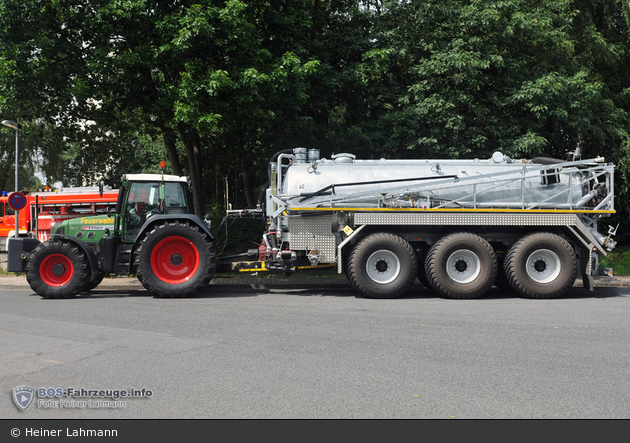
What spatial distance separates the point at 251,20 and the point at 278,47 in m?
1.58

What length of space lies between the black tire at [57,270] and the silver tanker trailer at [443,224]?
277cm

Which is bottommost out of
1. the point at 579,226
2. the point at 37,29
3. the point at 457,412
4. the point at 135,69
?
the point at 457,412

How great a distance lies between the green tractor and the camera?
1075cm

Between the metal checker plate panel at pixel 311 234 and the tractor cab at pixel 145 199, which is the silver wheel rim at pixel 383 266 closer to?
the metal checker plate panel at pixel 311 234

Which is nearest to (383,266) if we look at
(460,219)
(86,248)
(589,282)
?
(460,219)

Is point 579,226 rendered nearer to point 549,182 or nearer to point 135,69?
point 549,182

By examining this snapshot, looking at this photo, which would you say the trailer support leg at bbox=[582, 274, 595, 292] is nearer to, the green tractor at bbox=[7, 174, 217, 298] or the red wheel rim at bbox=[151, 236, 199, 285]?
the green tractor at bbox=[7, 174, 217, 298]

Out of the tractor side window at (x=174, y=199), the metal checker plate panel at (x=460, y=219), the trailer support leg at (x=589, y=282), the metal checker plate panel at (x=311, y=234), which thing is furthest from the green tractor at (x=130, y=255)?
the trailer support leg at (x=589, y=282)

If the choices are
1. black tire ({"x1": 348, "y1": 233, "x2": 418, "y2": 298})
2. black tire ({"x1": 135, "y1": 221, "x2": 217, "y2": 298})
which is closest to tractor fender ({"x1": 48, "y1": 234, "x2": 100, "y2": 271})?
black tire ({"x1": 135, "y1": 221, "x2": 217, "y2": 298})

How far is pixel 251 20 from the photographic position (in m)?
15.4

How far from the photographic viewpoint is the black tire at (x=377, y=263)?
1092 centimetres

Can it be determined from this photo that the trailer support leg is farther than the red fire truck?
No

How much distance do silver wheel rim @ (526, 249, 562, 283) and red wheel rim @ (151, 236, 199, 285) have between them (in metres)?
6.80
